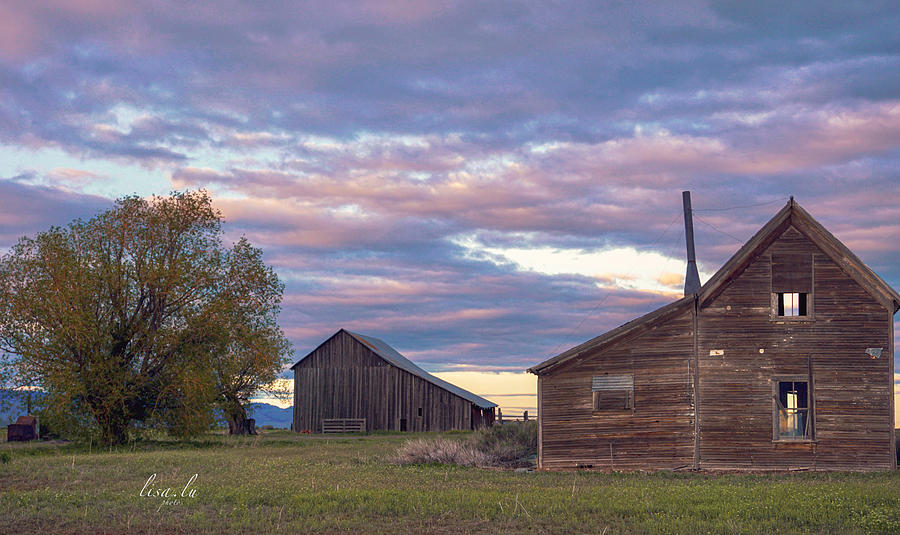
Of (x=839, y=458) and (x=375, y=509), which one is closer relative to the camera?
(x=375, y=509)

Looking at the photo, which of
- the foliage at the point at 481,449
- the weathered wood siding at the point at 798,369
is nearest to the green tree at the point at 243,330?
the foliage at the point at 481,449

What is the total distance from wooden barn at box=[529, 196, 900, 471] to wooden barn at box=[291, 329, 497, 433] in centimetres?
3129

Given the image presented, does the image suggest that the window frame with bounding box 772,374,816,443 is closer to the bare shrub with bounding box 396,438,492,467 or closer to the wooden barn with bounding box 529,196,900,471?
the wooden barn with bounding box 529,196,900,471

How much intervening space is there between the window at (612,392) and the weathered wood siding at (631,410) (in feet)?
0.54

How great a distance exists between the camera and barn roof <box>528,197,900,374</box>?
29.9 metres

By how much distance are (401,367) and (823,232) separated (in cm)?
3781

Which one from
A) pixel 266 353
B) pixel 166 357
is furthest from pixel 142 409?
pixel 266 353

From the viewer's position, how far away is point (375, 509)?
63.5ft

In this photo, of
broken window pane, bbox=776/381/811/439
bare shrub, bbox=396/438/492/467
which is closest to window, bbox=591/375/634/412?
bare shrub, bbox=396/438/492/467

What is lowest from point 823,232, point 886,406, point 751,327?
point 886,406

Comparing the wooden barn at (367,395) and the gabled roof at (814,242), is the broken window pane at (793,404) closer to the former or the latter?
the gabled roof at (814,242)

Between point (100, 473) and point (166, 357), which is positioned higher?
point (166, 357)

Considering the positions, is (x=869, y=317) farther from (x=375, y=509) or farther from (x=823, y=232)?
(x=375, y=509)

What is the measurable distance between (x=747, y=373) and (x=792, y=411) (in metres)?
1.99
